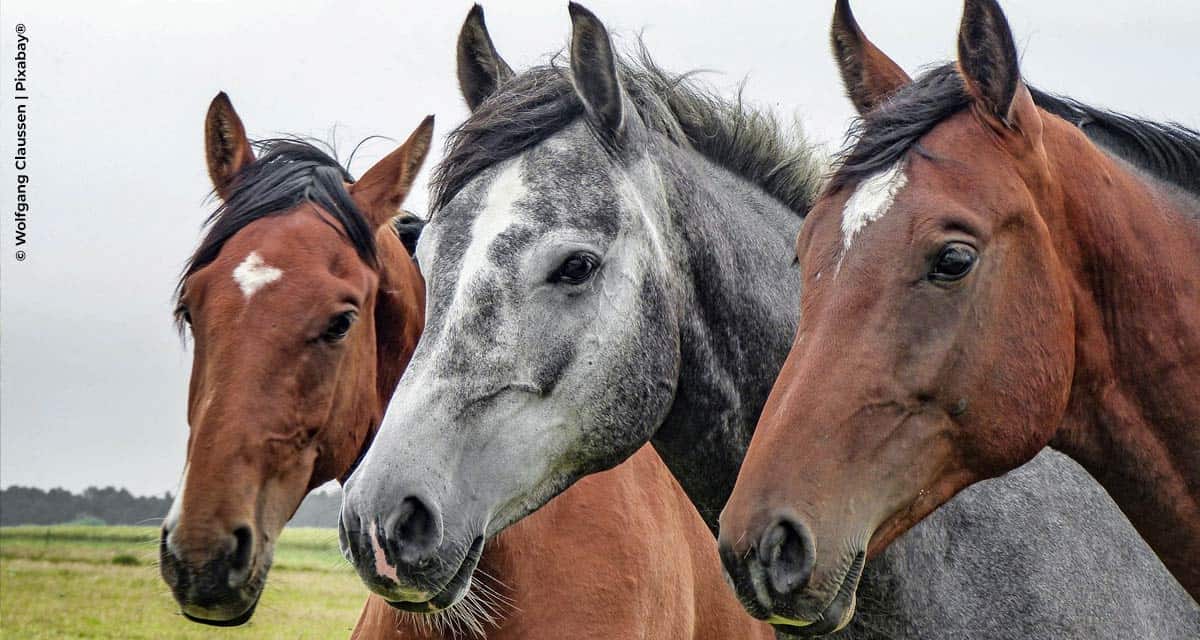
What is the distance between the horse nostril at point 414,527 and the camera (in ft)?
10.6

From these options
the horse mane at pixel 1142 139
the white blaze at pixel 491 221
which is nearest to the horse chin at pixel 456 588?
the white blaze at pixel 491 221

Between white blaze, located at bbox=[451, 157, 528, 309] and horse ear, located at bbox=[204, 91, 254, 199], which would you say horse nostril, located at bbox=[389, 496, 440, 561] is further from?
horse ear, located at bbox=[204, 91, 254, 199]

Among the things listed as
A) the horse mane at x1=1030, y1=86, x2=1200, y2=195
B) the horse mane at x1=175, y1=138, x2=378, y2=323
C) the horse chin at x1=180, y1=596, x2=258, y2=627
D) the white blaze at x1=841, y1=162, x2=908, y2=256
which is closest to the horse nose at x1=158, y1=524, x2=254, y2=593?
the horse chin at x1=180, y1=596, x2=258, y2=627

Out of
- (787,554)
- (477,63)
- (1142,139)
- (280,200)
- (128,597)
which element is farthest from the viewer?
(128,597)

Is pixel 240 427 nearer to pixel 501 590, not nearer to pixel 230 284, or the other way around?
pixel 230 284

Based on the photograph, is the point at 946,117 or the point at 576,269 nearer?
the point at 946,117

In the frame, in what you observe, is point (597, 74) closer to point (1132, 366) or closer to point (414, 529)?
point (414, 529)

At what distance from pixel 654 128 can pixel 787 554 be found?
2.14 metres

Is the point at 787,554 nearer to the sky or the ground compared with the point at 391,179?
nearer to the sky

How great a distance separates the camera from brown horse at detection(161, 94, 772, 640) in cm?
433

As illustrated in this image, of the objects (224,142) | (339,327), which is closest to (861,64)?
(339,327)

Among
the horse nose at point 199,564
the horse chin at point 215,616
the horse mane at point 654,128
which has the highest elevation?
the horse mane at point 654,128

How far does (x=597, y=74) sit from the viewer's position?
163 inches

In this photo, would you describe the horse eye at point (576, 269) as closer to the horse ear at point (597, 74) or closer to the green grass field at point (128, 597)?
the horse ear at point (597, 74)
